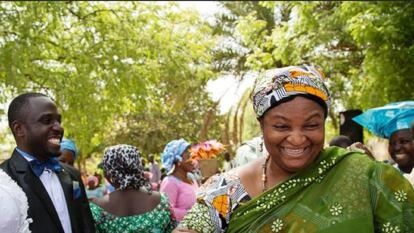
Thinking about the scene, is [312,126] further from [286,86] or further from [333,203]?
[333,203]

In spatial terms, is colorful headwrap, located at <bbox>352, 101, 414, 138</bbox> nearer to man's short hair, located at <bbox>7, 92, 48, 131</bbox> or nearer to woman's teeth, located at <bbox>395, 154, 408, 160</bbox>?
woman's teeth, located at <bbox>395, 154, 408, 160</bbox>

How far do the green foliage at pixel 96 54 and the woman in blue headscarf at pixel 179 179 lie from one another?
3.10 m

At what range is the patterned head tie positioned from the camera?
4.16m

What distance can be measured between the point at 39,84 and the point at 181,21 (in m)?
3.91

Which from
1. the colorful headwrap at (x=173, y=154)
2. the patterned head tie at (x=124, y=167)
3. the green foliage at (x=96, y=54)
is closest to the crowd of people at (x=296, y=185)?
the patterned head tie at (x=124, y=167)

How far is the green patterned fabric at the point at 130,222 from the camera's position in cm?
398

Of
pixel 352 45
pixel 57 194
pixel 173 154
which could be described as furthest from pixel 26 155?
pixel 352 45

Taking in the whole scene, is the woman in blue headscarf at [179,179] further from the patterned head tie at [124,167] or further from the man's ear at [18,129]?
the man's ear at [18,129]

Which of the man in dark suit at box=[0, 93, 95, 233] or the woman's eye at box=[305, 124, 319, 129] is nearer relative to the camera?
the woman's eye at box=[305, 124, 319, 129]

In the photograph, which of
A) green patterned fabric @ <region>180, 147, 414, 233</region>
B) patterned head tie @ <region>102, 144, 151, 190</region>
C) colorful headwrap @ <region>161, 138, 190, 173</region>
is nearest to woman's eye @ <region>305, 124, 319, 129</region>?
green patterned fabric @ <region>180, 147, 414, 233</region>

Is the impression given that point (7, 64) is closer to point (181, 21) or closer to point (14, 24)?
point (14, 24)

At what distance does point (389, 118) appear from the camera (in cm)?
418

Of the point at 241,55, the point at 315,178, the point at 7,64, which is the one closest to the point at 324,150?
the point at 315,178

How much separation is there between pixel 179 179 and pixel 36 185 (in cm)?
281
